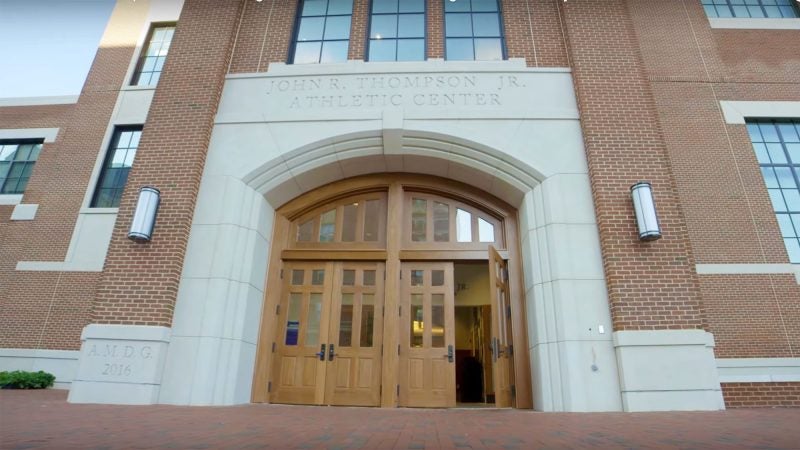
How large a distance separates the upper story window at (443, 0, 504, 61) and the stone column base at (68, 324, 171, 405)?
7099mm

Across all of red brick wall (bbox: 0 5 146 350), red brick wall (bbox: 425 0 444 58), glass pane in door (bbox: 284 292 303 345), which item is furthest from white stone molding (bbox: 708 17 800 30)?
red brick wall (bbox: 0 5 146 350)

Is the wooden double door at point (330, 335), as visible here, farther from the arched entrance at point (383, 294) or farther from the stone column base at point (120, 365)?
the stone column base at point (120, 365)

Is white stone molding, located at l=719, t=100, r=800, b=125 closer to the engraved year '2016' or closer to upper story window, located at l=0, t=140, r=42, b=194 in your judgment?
the engraved year '2016'

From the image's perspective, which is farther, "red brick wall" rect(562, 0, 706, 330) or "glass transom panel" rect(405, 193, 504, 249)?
"glass transom panel" rect(405, 193, 504, 249)

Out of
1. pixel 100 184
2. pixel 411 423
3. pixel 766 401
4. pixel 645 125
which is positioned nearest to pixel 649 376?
pixel 766 401

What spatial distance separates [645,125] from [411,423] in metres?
5.92

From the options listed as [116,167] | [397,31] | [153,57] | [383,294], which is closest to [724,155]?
[397,31]

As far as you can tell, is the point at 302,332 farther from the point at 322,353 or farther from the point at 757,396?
the point at 757,396

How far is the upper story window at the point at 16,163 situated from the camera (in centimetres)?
1099

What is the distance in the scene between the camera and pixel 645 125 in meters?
6.61

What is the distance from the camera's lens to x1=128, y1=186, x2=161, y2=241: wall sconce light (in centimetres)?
603

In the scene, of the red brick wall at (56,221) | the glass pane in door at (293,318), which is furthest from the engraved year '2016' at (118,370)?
the red brick wall at (56,221)

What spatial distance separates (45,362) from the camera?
870cm

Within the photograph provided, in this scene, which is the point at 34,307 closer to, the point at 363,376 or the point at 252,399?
the point at 252,399
